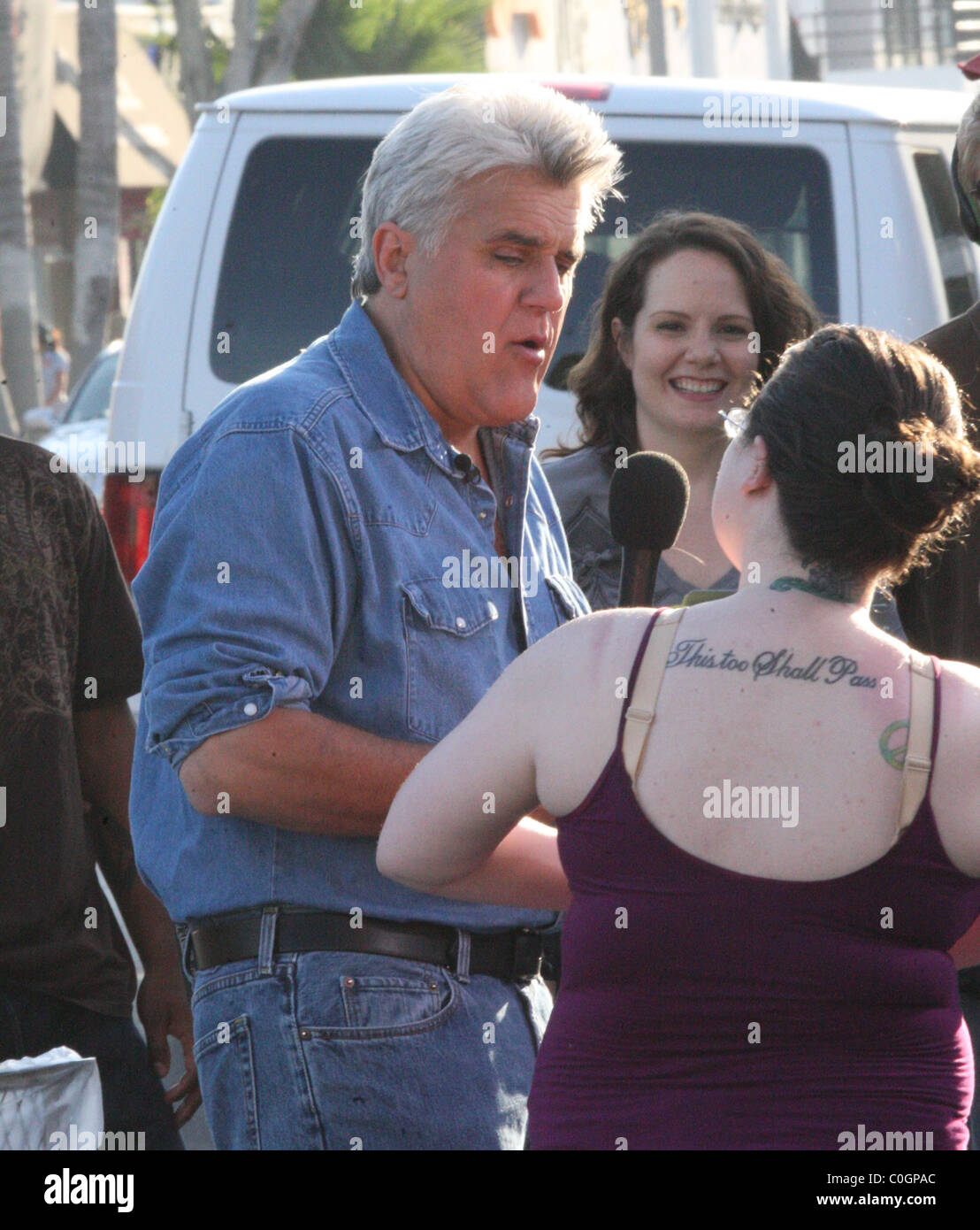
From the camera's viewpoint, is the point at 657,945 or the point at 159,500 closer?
the point at 657,945

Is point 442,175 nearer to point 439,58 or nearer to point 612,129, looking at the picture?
point 612,129

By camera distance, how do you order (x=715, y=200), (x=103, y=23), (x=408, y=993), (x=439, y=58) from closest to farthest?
1. (x=408, y=993)
2. (x=715, y=200)
3. (x=103, y=23)
4. (x=439, y=58)

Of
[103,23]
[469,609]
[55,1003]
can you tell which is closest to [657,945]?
[469,609]

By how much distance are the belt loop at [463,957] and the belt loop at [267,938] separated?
24 centimetres

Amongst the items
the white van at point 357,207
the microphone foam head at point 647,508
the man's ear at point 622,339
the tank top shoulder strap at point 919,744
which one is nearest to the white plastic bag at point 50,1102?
the microphone foam head at point 647,508

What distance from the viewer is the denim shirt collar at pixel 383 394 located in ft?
8.17

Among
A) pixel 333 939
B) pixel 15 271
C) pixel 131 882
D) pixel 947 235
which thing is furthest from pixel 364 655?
pixel 15 271

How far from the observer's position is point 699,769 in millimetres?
2000

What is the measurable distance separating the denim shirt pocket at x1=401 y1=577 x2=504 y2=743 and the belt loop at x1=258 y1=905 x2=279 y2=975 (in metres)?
0.29

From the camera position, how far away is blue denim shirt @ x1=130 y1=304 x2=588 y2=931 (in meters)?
2.29

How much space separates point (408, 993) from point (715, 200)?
3.32 meters

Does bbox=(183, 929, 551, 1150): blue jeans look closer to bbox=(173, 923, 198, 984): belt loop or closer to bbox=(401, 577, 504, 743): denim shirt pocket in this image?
bbox=(173, 923, 198, 984): belt loop

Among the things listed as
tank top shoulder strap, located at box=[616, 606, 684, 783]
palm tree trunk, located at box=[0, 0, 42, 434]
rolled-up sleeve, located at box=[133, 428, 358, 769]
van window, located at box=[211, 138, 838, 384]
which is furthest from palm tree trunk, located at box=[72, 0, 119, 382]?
tank top shoulder strap, located at box=[616, 606, 684, 783]
